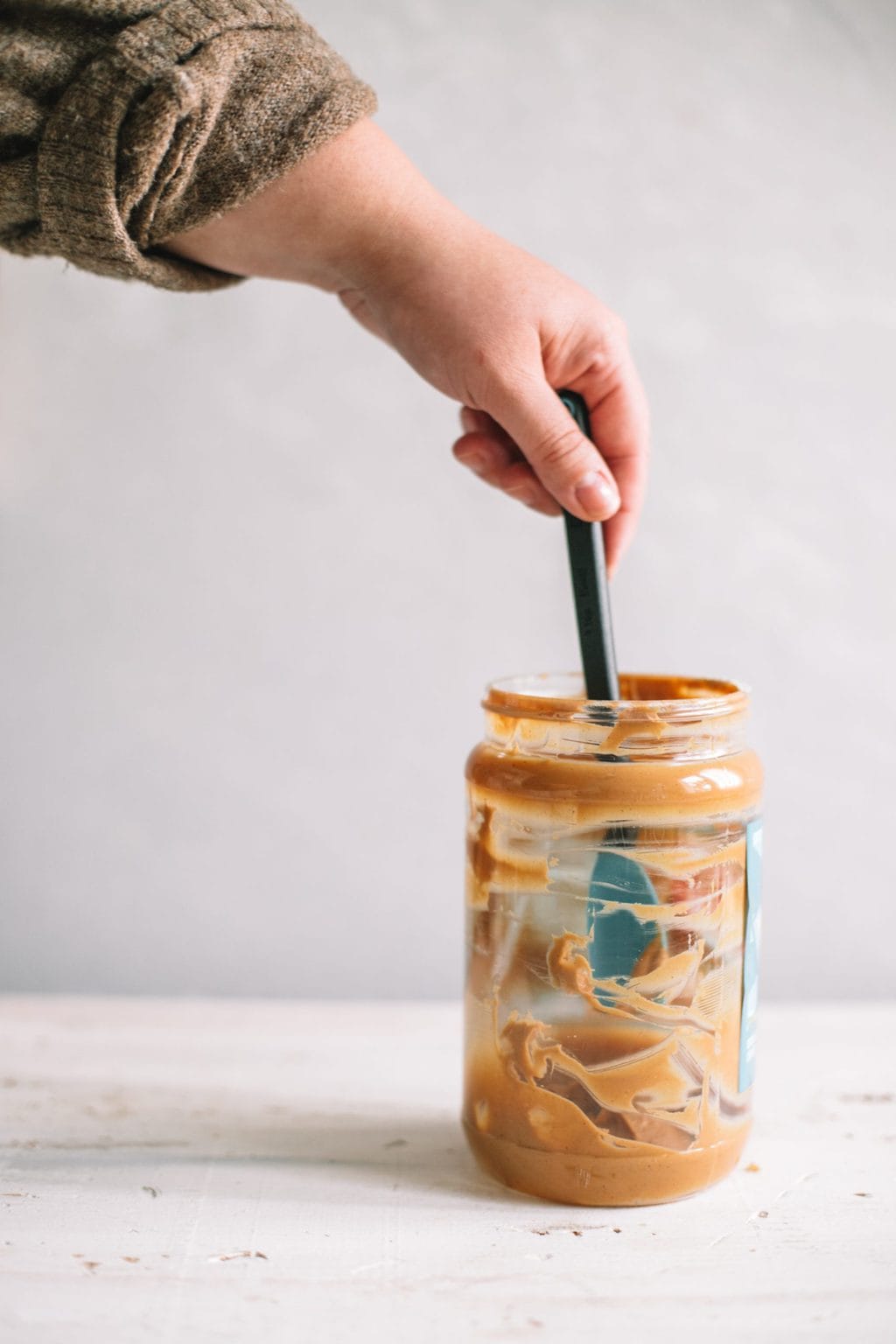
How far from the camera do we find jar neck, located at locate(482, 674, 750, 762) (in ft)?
1.86

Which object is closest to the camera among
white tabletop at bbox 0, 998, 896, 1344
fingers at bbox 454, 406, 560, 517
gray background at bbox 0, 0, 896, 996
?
white tabletop at bbox 0, 998, 896, 1344

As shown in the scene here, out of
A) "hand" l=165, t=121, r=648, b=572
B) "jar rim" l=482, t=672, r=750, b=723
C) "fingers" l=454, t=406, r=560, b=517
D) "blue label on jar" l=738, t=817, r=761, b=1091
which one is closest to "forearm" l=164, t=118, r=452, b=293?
"hand" l=165, t=121, r=648, b=572

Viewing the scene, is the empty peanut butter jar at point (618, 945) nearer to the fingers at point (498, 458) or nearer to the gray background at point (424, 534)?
the fingers at point (498, 458)

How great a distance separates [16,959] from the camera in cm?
91

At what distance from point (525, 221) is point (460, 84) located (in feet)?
0.34

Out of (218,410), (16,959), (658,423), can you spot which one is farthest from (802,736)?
(16,959)

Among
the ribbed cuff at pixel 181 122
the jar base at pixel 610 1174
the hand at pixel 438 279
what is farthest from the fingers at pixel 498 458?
the jar base at pixel 610 1174

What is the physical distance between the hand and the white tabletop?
35 centimetres

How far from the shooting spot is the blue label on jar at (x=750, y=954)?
60cm

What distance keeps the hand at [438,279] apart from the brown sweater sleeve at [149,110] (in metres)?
0.02

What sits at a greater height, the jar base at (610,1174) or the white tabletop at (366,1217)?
the jar base at (610,1174)

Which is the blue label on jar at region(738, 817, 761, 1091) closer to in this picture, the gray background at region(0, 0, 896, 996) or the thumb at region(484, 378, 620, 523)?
the thumb at region(484, 378, 620, 523)

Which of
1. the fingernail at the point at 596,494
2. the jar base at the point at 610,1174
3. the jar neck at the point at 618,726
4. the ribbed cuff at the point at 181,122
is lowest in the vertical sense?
the jar base at the point at 610,1174

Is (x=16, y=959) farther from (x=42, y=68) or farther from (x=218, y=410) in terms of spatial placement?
(x=42, y=68)
